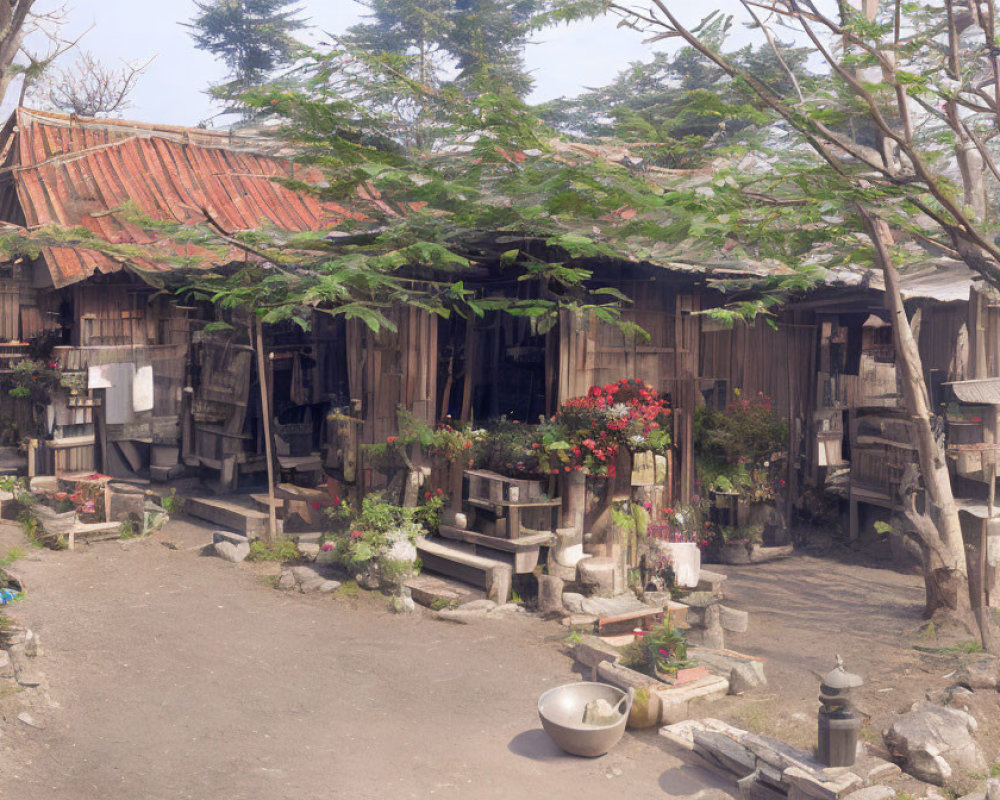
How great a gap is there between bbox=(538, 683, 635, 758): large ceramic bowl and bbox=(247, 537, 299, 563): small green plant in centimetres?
656

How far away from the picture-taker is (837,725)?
652 centimetres

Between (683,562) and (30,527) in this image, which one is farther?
(30,527)

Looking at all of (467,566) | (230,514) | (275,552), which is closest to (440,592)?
(467,566)

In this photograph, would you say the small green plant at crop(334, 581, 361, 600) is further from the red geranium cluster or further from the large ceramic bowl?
the large ceramic bowl

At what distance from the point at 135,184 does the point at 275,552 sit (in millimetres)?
9074

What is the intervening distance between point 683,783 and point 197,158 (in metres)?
17.1

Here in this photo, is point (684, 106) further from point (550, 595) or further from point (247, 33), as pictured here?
point (247, 33)

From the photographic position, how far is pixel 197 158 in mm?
19219

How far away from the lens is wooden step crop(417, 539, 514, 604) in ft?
36.1

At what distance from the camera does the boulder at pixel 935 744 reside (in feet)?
21.9

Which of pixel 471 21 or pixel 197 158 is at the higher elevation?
pixel 471 21

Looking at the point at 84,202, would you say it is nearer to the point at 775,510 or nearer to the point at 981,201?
the point at 775,510

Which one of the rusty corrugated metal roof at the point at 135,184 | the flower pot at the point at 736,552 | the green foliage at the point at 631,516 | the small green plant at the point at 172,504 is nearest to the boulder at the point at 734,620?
the green foliage at the point at 631,516

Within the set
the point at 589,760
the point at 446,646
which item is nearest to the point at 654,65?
the point at 446,646
